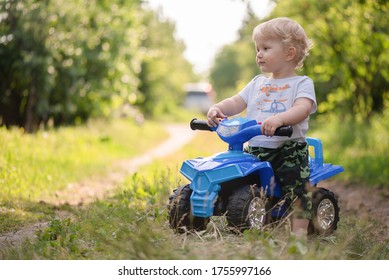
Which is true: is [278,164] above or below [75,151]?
above

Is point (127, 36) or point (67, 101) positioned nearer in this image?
point (67, 101)

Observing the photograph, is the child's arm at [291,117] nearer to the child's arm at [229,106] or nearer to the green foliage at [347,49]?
the child's arm at [229,106]

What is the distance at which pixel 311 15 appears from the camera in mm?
12500

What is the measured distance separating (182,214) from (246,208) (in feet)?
1.70

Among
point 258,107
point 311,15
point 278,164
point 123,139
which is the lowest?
point 123,139

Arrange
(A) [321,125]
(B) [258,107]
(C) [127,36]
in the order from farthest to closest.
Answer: (A) [321,125] < (C) [127,36] < (B) [258,107]

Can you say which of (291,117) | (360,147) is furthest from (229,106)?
(360,147)

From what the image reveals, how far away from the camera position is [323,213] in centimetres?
500

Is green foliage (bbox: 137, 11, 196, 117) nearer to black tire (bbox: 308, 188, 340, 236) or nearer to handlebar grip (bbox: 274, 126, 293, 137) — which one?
black tire (bbox: 308, 188, 340, 236)

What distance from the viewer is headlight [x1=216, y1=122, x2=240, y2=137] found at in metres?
4.55

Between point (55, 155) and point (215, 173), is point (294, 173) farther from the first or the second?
point (55, 155)
